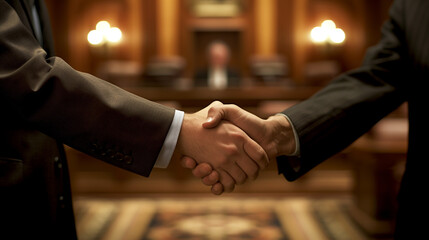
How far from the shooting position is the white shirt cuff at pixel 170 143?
1.46 metres

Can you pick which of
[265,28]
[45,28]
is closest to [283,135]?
[45,28]

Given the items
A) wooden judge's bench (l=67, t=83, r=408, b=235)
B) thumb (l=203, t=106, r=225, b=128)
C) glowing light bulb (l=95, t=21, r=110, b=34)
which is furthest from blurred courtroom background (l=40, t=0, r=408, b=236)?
thumb (l=203, t=106, r=225, b=128)

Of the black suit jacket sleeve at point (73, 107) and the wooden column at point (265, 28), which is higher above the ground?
the black suit jacket sleeve at point (73, 107)

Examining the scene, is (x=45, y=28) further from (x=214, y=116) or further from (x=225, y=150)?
(x=225, y=150)

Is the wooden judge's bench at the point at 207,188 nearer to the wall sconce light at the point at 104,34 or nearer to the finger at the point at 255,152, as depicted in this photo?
the finger at the point at 255,152

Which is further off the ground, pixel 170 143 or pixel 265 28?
pixel 170 143

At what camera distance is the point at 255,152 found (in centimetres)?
168

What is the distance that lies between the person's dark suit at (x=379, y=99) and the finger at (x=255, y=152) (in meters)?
0.10

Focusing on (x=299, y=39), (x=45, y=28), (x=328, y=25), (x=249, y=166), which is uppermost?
(x=45, y=28)

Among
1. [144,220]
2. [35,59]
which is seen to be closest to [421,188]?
[35,59]

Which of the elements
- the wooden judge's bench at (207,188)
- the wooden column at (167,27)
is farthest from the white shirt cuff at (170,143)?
the wooden column at (167,27)

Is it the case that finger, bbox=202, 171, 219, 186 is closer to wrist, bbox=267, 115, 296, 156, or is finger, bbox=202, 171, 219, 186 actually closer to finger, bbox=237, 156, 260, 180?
finger, bbox=237, 156, 260, 180

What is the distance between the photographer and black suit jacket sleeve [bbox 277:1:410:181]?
1.66 metres

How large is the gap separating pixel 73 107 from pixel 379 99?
1116 millimetres
